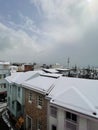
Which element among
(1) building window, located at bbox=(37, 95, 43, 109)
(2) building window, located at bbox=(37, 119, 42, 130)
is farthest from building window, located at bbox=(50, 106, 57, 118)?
(2) building window, located at bbox=(37, 119, 42, 130)

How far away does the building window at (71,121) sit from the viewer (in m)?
14.8

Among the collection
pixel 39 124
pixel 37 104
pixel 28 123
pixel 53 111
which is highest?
pixel 53 111

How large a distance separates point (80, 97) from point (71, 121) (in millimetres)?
2726

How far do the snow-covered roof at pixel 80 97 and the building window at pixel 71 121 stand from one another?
1381mm

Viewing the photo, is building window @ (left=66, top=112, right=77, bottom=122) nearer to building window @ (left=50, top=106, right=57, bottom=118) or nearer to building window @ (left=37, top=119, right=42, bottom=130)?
building window @ (left=50, top=106, right=57, bottom=118)

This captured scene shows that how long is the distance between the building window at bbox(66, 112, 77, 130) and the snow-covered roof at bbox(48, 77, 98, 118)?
138 cm

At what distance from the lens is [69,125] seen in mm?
15367

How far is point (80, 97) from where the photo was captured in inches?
567

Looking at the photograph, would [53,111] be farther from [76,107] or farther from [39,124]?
[76,107]

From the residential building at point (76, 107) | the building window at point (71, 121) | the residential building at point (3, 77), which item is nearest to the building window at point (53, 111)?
the residential building at point (76, 107)

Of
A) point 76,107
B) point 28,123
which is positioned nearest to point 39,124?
point 28,123

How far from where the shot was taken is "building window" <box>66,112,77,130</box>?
14804 millimetres

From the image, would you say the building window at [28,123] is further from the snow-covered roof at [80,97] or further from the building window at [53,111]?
the snow-covered roof at [80,97]

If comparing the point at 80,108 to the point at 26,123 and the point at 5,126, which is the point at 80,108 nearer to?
the point at 26,123
